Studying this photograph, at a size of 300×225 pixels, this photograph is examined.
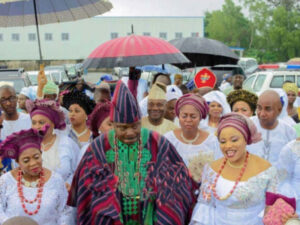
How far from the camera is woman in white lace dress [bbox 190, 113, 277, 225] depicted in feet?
11.6

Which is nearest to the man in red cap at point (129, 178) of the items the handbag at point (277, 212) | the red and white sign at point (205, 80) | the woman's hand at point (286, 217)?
the handbag at point (277, 212)

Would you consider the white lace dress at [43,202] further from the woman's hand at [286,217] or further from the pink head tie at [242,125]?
the woman's hand at [286,217]

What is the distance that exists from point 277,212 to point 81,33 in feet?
172

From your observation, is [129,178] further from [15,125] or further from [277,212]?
[15,125]

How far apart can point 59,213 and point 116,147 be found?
2.97ft

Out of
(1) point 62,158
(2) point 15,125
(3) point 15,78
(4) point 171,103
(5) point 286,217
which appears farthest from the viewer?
(3) point 15,78

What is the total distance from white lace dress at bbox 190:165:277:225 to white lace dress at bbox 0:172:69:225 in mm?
1180

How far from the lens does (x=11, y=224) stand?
3.19m

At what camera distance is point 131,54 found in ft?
18.3

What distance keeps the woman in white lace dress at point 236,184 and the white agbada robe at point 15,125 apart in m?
3.13

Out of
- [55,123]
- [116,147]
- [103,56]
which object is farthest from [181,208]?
[103,56]

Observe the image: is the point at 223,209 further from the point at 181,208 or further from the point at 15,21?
the point at 15,21

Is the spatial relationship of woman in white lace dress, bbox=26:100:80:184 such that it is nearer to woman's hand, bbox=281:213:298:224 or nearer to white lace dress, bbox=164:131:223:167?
white lace dress, bbox=164:131:223:167

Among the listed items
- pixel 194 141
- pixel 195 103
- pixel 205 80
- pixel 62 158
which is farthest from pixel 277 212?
Result: pixel 205 80
